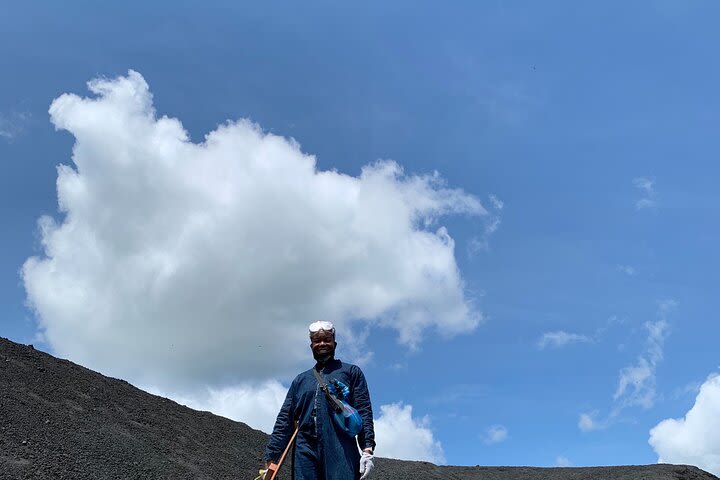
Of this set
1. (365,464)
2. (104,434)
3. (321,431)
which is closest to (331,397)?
(321,431)

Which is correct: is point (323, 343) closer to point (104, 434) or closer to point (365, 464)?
point (365, 464)

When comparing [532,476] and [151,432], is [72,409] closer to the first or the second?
[151,432]

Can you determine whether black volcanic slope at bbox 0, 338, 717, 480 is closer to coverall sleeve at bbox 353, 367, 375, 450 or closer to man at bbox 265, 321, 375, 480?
man at bbox 265, 321, 375, 480

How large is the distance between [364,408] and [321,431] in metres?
0.34

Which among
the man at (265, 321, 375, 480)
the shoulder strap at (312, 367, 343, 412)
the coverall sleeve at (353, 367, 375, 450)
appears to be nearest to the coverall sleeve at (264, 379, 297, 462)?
the man at (265, 321, 375, 480)

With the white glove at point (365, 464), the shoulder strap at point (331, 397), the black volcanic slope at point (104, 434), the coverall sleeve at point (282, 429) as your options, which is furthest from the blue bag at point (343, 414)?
the black volcanic slope at point (104, 434)

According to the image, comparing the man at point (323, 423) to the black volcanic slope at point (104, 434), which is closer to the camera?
the man at point (323, 423)

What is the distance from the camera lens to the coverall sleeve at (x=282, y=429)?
533 centimetres

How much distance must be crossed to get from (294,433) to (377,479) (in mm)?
17465

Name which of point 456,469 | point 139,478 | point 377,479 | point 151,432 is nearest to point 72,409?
point 151,432

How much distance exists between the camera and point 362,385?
5.31 m

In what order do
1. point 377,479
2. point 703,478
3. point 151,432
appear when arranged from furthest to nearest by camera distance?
point 703,478 → point 377,479 → point 151,432

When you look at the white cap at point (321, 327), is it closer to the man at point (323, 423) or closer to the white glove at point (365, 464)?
the man at point (323, 423)

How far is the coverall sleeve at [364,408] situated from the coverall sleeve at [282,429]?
47 cm
